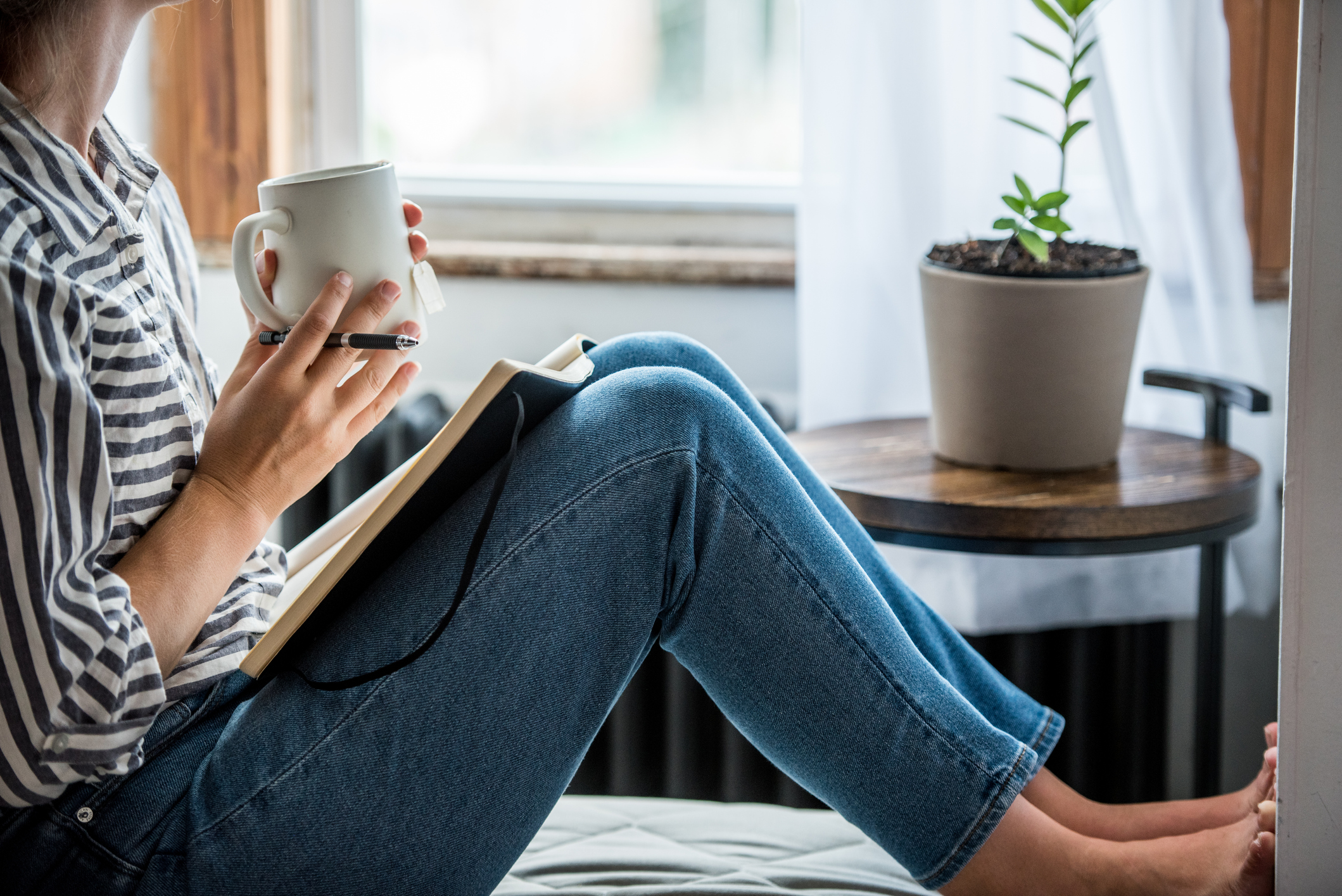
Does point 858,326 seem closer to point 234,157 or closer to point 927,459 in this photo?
point 927,459

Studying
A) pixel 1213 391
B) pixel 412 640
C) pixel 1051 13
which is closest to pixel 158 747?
pixel 412 640

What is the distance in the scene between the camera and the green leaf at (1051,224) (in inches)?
40.6

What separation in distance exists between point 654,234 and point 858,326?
14.0 inches

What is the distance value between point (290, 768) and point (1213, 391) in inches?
37.6

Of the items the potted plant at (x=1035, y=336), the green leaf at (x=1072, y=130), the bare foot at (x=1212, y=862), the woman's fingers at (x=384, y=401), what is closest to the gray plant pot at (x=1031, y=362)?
the potted plant at (x=1035, y=336)

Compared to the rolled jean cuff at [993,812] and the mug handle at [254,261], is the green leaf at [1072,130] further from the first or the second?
the mug handle at [254,261]

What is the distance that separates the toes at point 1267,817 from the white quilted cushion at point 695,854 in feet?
0.80

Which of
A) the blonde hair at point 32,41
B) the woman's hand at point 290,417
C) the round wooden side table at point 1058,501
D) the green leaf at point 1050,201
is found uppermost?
the blonde hair at point 32,41

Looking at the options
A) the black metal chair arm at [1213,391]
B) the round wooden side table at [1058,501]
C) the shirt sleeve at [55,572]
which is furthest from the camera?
the black metal chair arm at [1213,391]

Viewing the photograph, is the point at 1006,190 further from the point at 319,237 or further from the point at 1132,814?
the point at 319,237

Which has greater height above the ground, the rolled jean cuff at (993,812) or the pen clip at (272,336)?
the pen clip at (272,336)

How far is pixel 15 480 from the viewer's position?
1.87 ft

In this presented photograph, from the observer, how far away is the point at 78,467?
1.98ft

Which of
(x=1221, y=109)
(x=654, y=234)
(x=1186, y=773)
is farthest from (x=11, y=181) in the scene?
(x=1186, y=773)
